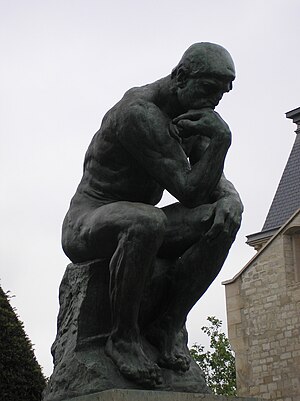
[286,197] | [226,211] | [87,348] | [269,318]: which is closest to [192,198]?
[226,211]

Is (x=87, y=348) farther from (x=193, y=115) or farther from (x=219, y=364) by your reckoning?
(x=219, y=364)

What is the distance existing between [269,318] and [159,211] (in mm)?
25596

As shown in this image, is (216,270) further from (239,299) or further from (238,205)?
(239,299)

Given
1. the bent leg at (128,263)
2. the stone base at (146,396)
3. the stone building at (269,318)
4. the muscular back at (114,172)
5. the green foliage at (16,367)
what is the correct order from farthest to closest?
the stone building at (269,318) < the green foliage at (16,367) < the muscular back at (114,172) < the bent leg at (128,263) < the stone base at (146,396)

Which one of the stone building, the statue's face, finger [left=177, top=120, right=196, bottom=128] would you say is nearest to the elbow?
finger [left=177, top=120, right=196, bottom=128]

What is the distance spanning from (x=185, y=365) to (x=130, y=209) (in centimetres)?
91

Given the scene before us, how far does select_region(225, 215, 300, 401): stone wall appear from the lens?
29719 millimetres

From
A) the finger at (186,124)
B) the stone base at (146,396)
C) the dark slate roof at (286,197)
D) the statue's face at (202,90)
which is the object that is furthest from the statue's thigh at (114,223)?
the dark slate roof at (286,197)

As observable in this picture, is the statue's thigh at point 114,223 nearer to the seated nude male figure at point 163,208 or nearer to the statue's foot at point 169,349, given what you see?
the seated nude male figure at point 163,208

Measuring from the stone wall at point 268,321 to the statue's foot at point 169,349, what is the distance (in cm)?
2321

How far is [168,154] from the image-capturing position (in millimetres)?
5660

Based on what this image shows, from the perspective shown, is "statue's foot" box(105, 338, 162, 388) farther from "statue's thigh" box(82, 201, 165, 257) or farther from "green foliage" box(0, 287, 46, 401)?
"green foliage" box(0, 287, 46, 401)

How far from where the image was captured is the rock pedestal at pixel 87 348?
18.2 ft

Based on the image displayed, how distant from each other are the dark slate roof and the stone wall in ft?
9.72
